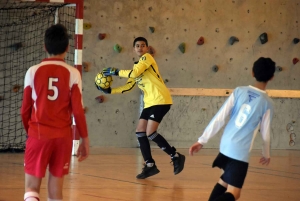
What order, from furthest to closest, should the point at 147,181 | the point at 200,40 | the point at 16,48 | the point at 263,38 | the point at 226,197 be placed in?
the point at 263,38 < the point at 200,40 < the point at 16,48 < the point at 147,181 < the point at 226,197

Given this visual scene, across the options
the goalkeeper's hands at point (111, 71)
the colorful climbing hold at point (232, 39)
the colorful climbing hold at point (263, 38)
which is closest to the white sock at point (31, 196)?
the goalkeeper's hands at point (111, 71)

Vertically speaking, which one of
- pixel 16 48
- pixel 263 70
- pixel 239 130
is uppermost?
pixel 16 48

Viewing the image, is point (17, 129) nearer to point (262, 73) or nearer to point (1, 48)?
point (1, 48)

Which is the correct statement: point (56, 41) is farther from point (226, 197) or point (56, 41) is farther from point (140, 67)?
point (140, 67)

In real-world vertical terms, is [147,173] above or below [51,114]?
below

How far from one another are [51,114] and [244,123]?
1257 mm

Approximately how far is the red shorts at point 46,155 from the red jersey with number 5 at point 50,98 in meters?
0.04

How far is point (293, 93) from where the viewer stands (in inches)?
362

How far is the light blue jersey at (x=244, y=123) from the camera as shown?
3.53 meters

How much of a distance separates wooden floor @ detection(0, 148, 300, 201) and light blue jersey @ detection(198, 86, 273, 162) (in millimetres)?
1279

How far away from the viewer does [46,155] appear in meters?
3.13

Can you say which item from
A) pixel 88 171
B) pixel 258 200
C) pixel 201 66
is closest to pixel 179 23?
pixel 201 66

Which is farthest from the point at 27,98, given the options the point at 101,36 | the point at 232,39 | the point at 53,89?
the point at 232,39

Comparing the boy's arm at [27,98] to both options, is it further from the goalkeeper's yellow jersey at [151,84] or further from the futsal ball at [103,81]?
the futsal ball at [103,81]
